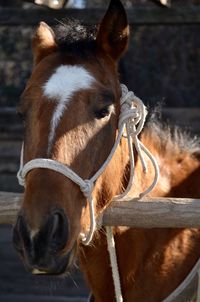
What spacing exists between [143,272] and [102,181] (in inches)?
19.1

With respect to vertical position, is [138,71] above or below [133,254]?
below

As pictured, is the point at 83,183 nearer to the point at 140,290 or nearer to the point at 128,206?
the point at 128,206

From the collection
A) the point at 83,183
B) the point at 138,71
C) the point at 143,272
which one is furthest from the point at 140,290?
the point at 138,71

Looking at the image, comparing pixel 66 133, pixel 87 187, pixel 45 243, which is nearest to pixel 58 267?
pixel 45 243

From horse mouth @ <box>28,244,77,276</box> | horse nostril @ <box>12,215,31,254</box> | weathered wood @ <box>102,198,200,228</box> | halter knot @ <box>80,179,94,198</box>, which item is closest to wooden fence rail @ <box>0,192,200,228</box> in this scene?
weathered wood @ <box>102,198,200,228</box>

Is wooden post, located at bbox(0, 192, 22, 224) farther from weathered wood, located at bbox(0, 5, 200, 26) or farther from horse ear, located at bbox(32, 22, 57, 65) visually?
weathered wood, located at bbox(0, 5, 200, 26)

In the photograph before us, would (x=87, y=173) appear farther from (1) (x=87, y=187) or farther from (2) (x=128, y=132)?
(2) (x=128, y=132)

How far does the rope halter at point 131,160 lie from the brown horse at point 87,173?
22 millimetres

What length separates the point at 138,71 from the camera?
9047 millimetres

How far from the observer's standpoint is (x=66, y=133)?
3.12 metres

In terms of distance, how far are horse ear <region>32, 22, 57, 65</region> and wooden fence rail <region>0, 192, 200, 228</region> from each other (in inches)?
→ 27.6

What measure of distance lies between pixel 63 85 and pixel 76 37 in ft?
1.20

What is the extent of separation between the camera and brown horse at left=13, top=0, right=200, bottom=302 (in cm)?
297

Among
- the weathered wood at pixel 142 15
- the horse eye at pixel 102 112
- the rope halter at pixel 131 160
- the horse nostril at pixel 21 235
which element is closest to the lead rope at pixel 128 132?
the rope halter at pixel 131 160
